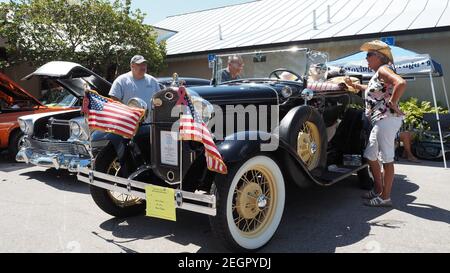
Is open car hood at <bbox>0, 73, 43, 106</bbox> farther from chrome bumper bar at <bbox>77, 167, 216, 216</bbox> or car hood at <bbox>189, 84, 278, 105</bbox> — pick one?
car hood at <bbox>189, 84, 278, 105</bbox>

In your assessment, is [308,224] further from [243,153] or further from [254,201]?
[243,153]

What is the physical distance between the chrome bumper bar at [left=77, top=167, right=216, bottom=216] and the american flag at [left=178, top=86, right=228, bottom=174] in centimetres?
24

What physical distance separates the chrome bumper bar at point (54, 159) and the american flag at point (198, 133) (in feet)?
9.43

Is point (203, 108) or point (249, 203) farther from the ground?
point (203, 108)

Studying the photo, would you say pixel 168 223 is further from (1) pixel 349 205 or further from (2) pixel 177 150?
(1) pixel 349 205

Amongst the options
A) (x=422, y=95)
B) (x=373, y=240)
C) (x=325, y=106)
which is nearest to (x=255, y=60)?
(x=325, y=106)

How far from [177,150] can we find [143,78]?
2.18 m

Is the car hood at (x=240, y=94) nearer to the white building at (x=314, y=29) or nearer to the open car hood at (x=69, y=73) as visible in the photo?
the open car hood at (x=69, y=73)

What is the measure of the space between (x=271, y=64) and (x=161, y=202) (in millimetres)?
2567

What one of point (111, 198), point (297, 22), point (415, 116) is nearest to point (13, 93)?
point (111, 198)

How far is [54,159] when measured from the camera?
5.80 metres

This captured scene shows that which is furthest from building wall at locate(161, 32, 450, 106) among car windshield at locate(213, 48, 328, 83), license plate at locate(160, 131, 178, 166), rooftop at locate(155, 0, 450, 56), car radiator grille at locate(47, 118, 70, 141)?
license plate at locate(160, 131, 178, 166)

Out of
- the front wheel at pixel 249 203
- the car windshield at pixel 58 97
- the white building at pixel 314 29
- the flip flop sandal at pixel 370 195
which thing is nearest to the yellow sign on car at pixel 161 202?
the front wheel at pixel 249 203

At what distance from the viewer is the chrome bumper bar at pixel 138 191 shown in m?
2.99
